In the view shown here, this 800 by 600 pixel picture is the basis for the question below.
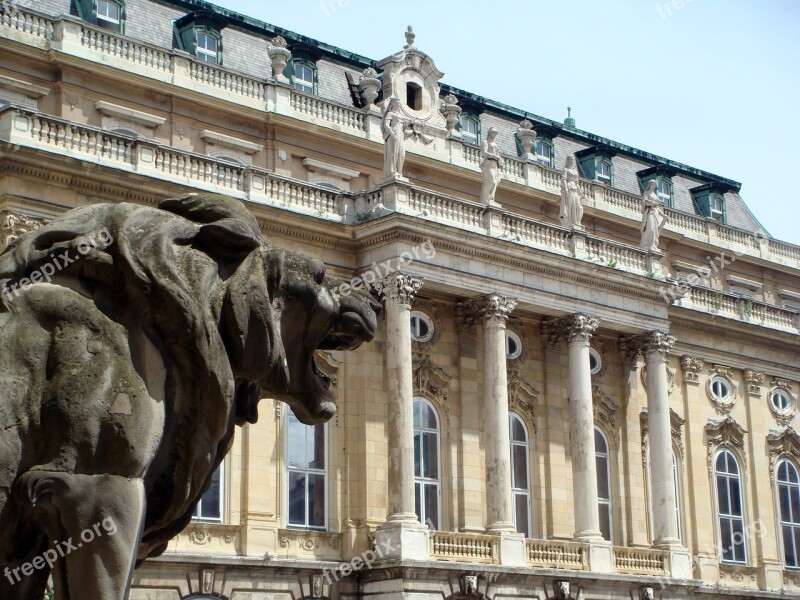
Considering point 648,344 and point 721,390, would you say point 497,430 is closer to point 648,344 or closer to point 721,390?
point 648,344

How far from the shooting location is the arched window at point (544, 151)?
41250mm

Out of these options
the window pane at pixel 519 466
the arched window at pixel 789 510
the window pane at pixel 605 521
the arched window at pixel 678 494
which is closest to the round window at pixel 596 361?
the arched window at pixel 678 494

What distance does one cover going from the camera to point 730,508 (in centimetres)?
3659

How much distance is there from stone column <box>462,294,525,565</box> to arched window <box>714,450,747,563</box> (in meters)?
8.10

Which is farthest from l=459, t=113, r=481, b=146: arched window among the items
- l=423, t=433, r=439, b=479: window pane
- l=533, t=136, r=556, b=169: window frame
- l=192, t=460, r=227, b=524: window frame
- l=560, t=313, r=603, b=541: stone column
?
l=192, t=460, r=227, b=524: window frame

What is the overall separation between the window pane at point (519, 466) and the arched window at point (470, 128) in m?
9.79

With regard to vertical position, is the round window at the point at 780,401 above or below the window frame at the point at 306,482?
above

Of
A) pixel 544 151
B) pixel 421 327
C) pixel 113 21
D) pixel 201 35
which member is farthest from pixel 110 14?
pixel 544 151

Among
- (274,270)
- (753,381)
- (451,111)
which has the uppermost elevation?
(451,111)

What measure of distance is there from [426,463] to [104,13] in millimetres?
12023

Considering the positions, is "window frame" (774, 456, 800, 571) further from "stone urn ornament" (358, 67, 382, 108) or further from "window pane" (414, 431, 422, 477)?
"stone urn ornament" (358, 67, 382, 108)

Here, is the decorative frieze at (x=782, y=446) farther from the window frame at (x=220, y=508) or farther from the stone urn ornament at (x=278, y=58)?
the window frame at (x=220, y=508)

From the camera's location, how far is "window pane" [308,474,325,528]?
95.3 ft

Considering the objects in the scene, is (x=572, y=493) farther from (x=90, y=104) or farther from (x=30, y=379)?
(x=30, y=379)
